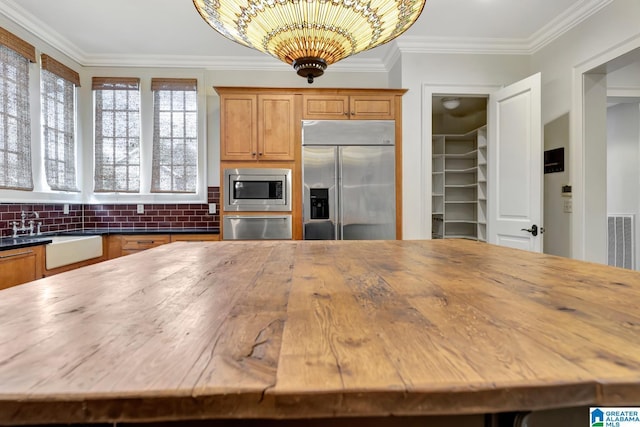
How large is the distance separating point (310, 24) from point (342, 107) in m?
2.01

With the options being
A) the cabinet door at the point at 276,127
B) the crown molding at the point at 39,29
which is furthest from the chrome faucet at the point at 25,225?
the cabinet door at the point at 276,127

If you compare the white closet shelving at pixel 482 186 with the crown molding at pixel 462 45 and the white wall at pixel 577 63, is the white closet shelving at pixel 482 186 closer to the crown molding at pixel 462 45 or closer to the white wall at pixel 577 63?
the white wall at pixel 577 63

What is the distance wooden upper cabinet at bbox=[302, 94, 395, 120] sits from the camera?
11.1ft

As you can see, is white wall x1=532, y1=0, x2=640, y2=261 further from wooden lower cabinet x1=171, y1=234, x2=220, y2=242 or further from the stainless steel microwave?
wooden lower cabinet x1=171, y1=234, x2=220, y2=242

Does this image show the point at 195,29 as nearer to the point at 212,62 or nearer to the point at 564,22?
the point at 212,62

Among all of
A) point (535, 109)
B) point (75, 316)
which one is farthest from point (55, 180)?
point (535, 109)

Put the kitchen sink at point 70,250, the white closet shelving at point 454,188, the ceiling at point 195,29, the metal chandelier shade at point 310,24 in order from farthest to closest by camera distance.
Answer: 1. the white closet shelving at point 454,188
2. the ceiling at point 195,29
3. the kitchen sink at point 70,250
4. the metal chandelier shade at point 310,24

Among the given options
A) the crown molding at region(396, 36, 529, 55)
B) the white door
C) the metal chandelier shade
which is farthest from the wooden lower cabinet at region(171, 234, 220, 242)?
the white door

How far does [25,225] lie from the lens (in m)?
3.04

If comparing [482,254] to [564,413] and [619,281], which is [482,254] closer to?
[619,281]

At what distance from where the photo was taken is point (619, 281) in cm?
97

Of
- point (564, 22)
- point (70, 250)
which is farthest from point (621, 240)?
point (70, 250)

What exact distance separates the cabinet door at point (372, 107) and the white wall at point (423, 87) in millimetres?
165

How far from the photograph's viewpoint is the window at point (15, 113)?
2748 mm
